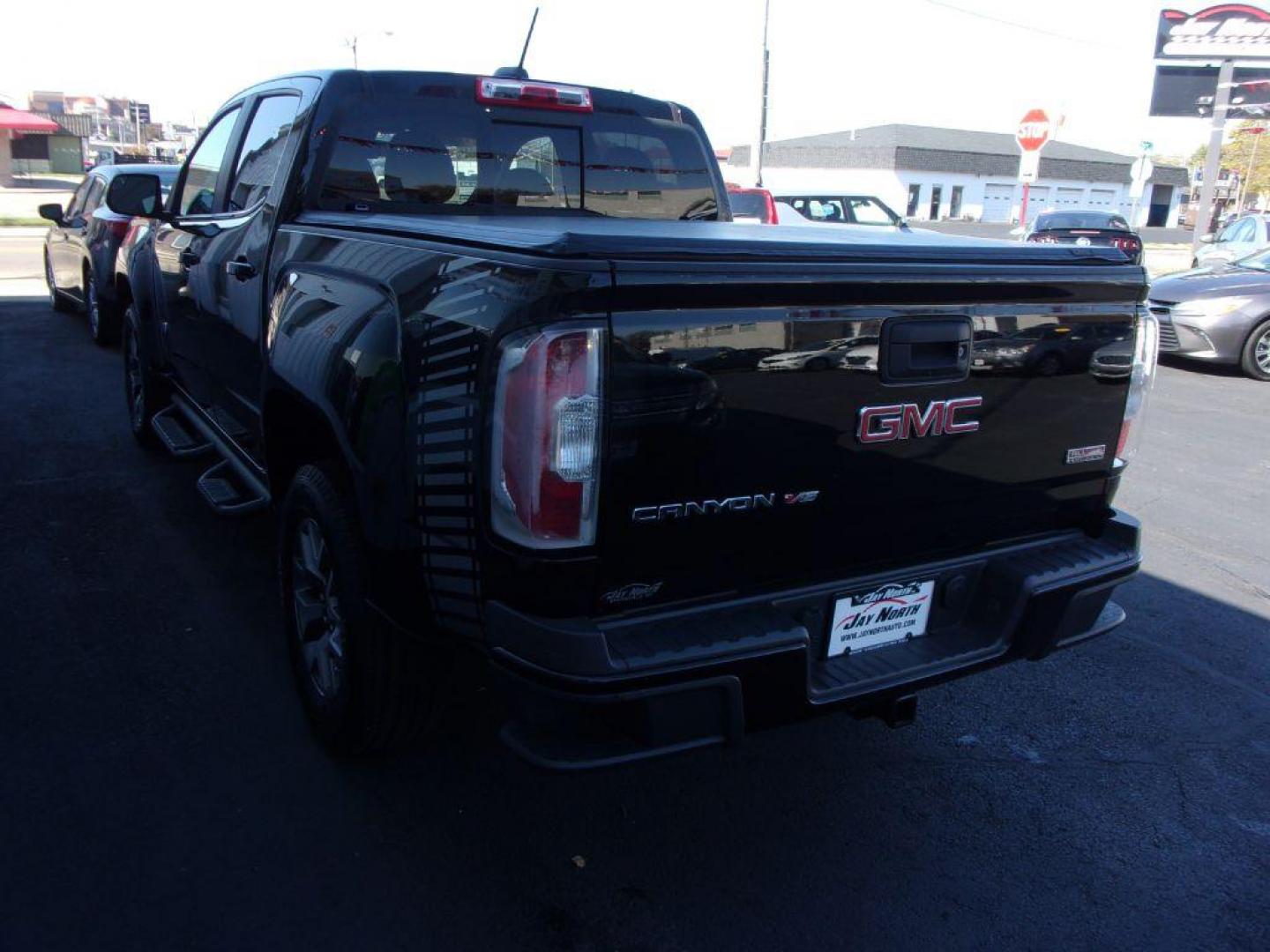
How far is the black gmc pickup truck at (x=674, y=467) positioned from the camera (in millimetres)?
2178

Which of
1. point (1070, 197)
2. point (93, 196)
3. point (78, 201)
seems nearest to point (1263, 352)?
point (93, 196)

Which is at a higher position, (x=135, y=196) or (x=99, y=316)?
(x=135, y=196)

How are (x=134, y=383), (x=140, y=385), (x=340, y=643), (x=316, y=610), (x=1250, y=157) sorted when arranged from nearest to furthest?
(x=340, y=643) → (x=316, y=610) → (x=140, y=385) → (x=134, y=383) → (x=1250, y=157)

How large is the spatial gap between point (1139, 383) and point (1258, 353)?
31.0 ft

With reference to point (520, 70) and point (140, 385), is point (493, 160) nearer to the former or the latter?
point (520, 70)

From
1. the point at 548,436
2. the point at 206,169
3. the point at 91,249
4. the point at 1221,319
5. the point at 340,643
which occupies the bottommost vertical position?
the point at 340,643

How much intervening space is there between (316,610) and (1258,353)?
432 inches

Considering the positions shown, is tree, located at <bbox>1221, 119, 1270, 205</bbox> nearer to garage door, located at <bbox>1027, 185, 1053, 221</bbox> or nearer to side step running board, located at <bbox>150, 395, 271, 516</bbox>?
garage door, located at <bbox>1027, 185, 1053, 221</bbox>

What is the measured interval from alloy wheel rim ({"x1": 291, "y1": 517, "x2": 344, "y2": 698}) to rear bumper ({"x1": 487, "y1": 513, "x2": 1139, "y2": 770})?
36.6 inches

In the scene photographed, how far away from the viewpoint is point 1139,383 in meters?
3.05

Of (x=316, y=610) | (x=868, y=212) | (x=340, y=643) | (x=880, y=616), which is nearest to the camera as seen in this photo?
(x=880, y=616)

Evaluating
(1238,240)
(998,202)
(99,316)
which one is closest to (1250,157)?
(998,202)

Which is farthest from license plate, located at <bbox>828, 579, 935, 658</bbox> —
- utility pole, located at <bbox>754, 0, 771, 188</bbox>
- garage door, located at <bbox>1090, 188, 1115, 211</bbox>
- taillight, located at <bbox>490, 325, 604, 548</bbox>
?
garage door, located at <bbox>1090, 188, 1115, 211</bbox>

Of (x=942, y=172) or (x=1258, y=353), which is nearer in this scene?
(x=1258, y=353)
